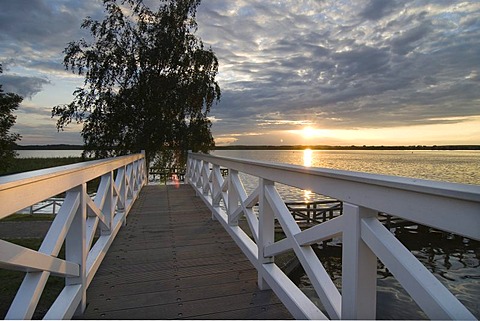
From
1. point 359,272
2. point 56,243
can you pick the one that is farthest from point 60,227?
point 359,272

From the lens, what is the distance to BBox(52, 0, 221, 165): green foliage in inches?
438

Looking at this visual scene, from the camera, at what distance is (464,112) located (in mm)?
5309

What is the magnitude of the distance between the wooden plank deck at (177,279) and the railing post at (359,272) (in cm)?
79

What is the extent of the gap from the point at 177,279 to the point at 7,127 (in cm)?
1492

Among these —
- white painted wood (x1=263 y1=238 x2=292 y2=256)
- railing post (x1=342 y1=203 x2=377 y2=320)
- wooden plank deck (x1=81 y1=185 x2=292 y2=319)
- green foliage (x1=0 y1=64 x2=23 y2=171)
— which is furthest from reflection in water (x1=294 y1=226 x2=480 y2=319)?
green foliage (x1=0 y1=64 x2=23 y2=171)

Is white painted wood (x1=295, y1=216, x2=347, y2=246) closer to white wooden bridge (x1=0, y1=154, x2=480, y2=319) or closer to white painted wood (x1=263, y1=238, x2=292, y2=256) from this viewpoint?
white wooden bridge (x1=0, y1=154, x2=480, y2=319)

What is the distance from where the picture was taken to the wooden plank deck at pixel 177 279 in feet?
6.64

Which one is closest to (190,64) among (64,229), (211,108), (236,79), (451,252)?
(211,108)

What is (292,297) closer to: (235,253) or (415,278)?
(415,278)

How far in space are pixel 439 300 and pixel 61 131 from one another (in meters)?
12.4

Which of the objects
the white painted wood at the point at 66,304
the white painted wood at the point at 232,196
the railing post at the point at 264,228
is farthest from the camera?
the white painted wood at the point at 232,196

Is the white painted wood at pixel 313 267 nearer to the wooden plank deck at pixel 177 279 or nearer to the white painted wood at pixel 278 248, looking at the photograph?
the white painted wood at pixel 278 248

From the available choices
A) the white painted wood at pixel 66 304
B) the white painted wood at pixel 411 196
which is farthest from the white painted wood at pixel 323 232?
the white painted wood at pixel 66 304

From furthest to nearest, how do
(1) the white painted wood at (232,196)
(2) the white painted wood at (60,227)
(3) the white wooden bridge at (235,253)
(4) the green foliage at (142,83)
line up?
(4) the green foliage at (142,83)
(1) the white painted wood at (232,196)
(2) the white painted wood at (60,227)
(3) the white wooden bridge at (235,253)
